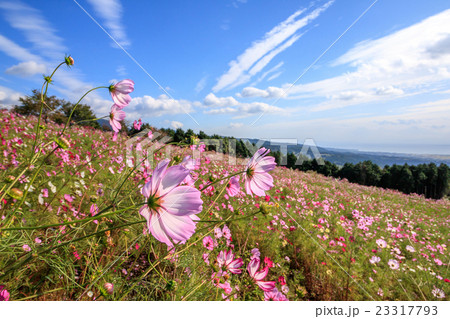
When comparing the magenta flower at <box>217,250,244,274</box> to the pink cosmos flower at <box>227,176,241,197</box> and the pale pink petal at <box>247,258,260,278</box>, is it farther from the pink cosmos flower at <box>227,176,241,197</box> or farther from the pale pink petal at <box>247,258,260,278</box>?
the pink cosmos flower at <box>227,176,241,197</box>

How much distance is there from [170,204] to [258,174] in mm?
443

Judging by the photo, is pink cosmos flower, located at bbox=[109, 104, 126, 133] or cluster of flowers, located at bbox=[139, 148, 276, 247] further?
pink cosmos flower, located at bbox=[109, 104, 126, 133]

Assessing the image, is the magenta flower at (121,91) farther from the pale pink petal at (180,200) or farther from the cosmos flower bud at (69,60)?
the pale pink petal at (180,200)

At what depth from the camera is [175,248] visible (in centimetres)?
92

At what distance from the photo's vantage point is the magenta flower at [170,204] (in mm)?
542

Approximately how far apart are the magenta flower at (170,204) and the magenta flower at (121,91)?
1.80 feet

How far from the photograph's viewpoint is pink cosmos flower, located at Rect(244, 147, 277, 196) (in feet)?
2.91

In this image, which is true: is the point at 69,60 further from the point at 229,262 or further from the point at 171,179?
the point at 229,262

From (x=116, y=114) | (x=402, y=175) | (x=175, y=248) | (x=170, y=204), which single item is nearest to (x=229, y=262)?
(x=175, y=248)

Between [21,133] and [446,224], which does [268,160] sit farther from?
[446,224]

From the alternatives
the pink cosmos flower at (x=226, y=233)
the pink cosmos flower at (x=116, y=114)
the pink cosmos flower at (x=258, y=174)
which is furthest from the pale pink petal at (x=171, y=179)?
the pink cosmos flower at (x=226, y=233)

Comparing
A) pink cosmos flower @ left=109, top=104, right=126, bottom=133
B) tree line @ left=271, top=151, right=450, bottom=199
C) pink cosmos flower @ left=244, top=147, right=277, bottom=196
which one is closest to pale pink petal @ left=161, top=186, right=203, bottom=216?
pink cosmos flower @ left=244, top=147, right=277, bottom=196

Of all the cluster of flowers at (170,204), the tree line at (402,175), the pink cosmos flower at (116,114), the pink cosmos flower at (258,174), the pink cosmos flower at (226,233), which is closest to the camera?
the cluster of flowers at (170,204)
